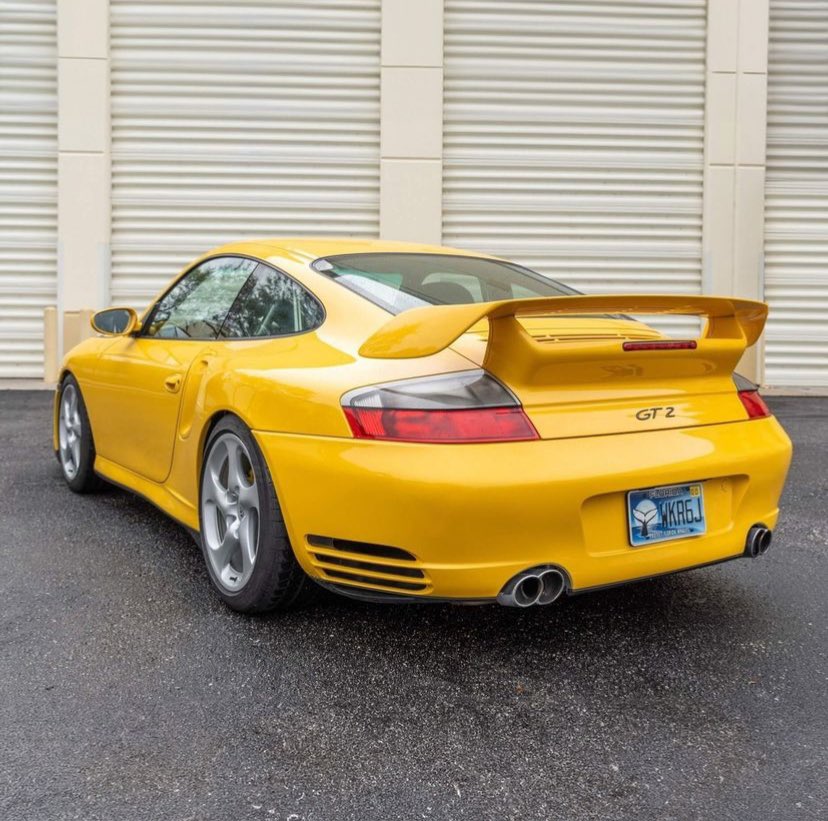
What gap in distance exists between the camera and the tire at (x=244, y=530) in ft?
9.34

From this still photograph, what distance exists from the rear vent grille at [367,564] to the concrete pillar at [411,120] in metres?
8.96

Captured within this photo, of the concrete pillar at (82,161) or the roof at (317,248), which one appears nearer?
the roof at (317,248)

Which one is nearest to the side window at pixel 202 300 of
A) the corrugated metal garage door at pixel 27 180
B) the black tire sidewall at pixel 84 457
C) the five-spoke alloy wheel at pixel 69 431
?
the black tire sidewall at pixel 84 457

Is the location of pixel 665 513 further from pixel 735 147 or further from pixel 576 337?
pixel 735 147

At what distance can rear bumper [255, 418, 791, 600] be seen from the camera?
2.42 m

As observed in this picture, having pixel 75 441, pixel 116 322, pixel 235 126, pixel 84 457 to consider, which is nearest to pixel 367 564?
pixel 116 322

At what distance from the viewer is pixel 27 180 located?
11539mm

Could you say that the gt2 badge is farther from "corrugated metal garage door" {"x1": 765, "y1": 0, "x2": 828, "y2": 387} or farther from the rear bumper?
"corrugated metal garage door" {"x1": 765, "y1": 0, "x2": 828, "y2": 387}

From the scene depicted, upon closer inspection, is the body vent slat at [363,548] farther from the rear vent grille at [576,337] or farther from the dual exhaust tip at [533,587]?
the rear vent grille at [576,337]

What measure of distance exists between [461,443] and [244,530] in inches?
37.8

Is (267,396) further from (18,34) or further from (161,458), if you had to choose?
(18,34)

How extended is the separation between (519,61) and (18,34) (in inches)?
243

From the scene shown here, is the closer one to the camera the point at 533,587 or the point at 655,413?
the point at 533,587

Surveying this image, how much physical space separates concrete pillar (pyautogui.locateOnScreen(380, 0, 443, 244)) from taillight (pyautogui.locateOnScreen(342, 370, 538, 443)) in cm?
894
